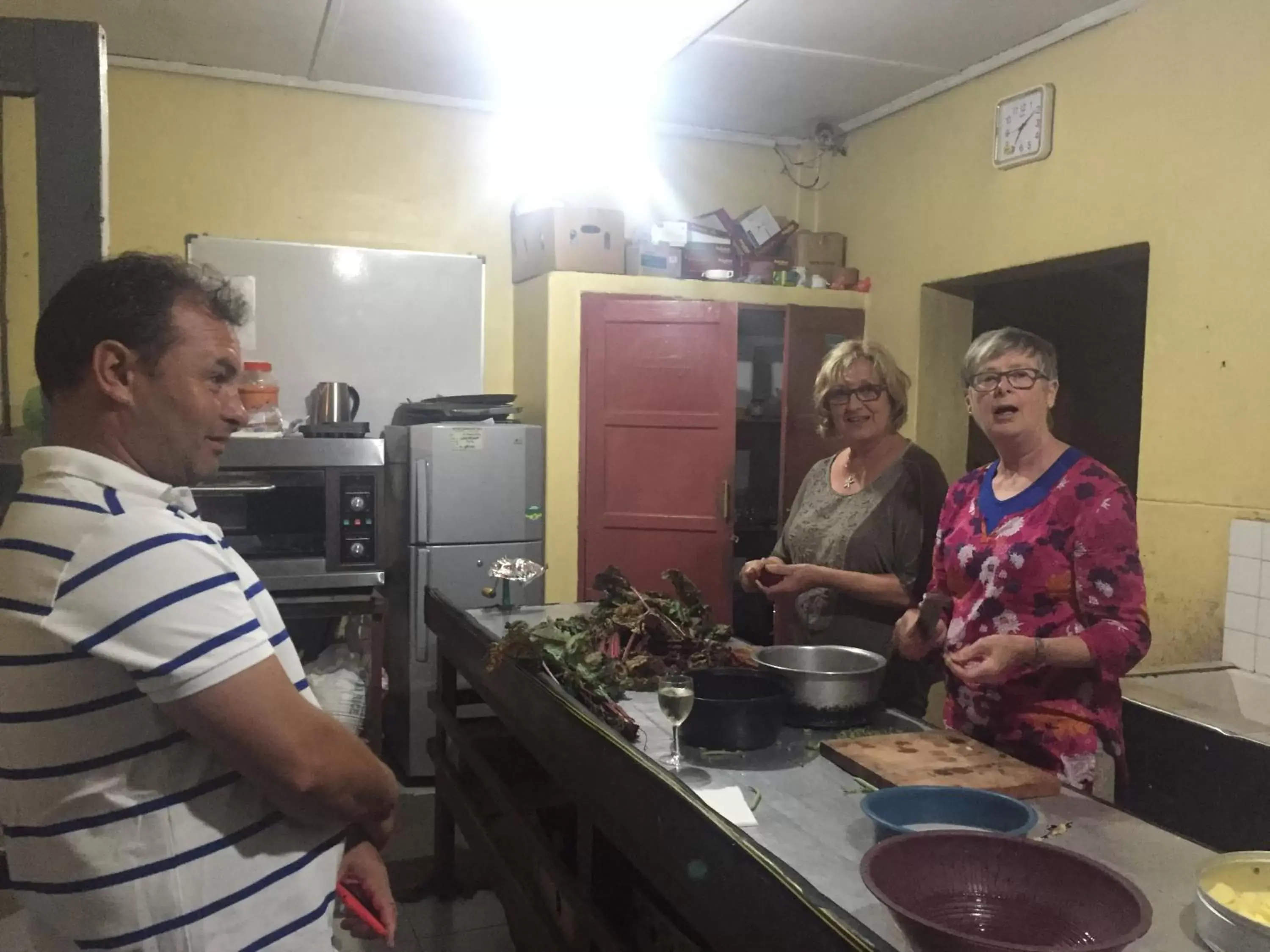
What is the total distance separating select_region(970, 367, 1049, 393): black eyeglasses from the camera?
1.77 metres

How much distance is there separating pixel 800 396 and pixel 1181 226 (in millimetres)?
1546

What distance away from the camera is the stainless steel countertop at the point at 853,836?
41.5 inches

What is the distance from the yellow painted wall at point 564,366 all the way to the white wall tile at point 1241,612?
1990 millimetres

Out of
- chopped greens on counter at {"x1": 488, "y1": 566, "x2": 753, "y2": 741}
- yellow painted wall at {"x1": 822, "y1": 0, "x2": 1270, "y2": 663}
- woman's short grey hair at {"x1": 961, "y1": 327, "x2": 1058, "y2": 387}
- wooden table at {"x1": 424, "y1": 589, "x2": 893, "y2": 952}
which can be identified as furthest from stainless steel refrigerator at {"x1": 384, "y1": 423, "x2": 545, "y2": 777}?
woman's short grey hair at {"x1": 961, "y1": 327, "x2": 1058, "y2": 387}

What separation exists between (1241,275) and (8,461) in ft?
9.31

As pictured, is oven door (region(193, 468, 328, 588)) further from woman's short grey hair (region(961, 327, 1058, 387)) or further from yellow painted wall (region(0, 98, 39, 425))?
woman's short grey hair (region(961, 327, 1058, 387))

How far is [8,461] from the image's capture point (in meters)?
1.60

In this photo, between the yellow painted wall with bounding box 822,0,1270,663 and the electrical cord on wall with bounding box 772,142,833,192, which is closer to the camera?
the yellow painted wall with bounding box 822,0,1270,663

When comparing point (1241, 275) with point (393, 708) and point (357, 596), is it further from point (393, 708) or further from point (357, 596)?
point (393, 708)

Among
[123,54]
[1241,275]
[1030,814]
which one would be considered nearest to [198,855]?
[1030,814]

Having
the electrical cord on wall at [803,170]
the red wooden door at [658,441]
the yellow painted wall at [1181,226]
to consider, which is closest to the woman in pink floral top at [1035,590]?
the yellow painted wall at [1181,226]

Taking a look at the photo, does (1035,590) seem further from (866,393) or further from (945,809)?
(866,393)

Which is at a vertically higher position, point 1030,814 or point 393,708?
point 1030,814

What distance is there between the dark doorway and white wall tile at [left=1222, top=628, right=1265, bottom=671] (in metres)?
0.84
